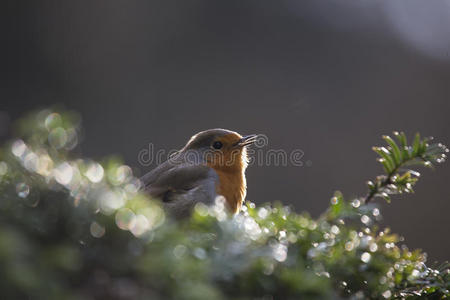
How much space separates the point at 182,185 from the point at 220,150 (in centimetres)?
51

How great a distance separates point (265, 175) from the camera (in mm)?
5188

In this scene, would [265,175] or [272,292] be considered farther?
[265,175]

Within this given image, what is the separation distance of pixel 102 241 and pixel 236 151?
9.08 feet

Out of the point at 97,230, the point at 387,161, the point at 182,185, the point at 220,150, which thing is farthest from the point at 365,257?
the point at 220,150

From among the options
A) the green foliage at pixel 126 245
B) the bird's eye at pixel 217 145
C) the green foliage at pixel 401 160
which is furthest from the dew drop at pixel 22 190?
the bird's eye at pixel 217 145

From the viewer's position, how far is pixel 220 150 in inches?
126

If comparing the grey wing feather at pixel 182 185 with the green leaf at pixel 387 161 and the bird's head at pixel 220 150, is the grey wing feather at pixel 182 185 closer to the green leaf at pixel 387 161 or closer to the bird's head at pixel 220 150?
the bird's head at pixel 220 150

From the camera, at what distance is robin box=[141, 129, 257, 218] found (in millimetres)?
2594

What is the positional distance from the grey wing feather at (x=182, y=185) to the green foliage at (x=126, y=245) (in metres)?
1.79

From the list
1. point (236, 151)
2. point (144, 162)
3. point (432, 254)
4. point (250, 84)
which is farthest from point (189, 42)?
point (432, 254)

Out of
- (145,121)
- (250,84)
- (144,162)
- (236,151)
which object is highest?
(250,84)

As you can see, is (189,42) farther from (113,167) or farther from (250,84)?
(113,167)

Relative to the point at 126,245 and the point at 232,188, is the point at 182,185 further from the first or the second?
the point at 126,245

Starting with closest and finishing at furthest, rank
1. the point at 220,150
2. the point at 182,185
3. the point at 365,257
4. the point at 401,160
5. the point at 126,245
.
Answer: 1. the point at 126,245
2. the point at 365,257
3. the point at 401,160
4. the point at 182,185
5. the point at 220,150
